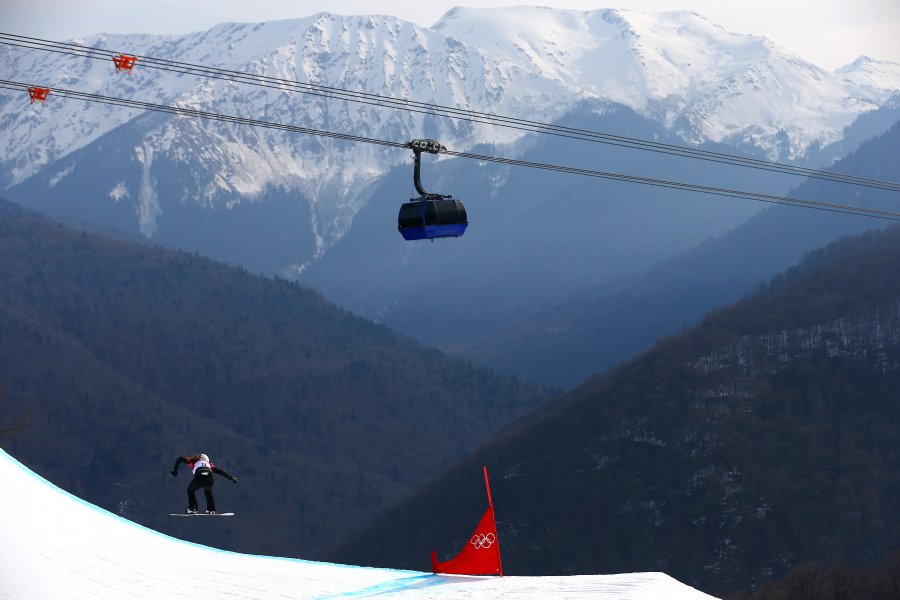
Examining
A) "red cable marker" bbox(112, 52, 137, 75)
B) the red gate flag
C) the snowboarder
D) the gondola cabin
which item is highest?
"red cable marker" bbox(112, 52, 137, 75)

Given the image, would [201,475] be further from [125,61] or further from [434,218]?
[125,61]

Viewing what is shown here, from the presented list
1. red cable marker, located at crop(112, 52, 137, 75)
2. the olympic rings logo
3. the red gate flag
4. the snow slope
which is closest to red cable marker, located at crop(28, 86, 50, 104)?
red cable marker, located at crop(112, 52, 137, 75)

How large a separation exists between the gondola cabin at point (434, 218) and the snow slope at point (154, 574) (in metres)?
8.94

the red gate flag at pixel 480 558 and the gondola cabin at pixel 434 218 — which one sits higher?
the gondola cabin at pixel 434 218

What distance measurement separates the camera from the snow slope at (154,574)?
98.2ft

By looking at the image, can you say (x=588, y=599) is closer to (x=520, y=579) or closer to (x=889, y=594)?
(x=520, y=579)

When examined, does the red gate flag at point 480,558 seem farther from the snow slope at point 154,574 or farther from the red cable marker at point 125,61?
the red cable marker at point 125,61

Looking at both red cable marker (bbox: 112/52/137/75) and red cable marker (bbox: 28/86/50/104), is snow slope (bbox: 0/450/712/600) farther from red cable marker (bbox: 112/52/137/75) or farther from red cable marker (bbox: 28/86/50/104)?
red cable marker (bbox: 112/52/137/75)

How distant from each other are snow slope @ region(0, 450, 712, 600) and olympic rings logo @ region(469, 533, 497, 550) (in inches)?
33.1

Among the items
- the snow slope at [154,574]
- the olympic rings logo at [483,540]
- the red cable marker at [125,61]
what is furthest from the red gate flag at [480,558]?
the red cable marker at [125,61]

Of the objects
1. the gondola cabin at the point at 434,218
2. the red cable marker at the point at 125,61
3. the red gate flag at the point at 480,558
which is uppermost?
the red cable marker at the point at 125,61

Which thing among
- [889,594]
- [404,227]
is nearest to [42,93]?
[404,227]

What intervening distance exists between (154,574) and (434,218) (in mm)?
11948

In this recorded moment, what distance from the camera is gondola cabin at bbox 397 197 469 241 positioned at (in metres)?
39.7
